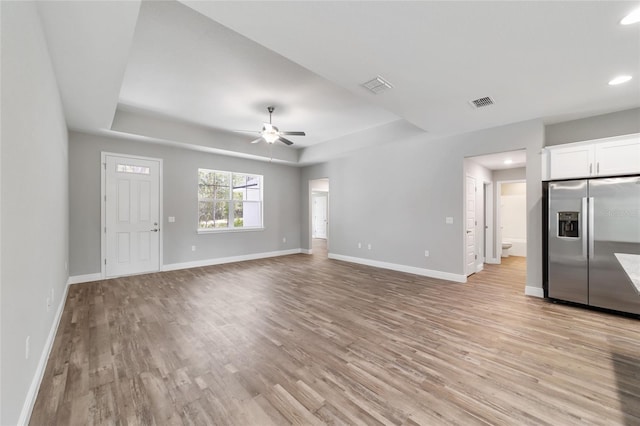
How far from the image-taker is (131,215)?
5219mm

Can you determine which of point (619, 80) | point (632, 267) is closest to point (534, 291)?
point (632, 267)

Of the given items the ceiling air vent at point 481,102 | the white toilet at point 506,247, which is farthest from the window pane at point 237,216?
the white toilet at point 506,247

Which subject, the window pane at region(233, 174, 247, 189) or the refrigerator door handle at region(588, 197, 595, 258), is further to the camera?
the window pane at region(233, 174, 247, 189)

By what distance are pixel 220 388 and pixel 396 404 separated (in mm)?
1259

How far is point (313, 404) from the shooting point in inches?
68.1

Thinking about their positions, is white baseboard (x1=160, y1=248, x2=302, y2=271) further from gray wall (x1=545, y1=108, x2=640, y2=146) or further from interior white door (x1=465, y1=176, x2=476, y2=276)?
gray wall (x1=545, y1=108, x2=640, y2=146)

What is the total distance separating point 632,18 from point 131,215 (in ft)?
23.4

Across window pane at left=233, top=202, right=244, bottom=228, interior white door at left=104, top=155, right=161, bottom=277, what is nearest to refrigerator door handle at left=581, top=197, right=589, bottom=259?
window pane at left=233, top=202, right=244, bottom=228

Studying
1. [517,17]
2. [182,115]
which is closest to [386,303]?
[517,17]

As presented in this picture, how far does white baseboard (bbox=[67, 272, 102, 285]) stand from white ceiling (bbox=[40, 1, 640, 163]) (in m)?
2.65

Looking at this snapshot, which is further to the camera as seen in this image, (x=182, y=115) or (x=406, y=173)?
(x=406, y=173)

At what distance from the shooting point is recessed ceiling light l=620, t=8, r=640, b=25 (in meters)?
1.86

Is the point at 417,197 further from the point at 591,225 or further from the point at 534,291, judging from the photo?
the point at 591,225

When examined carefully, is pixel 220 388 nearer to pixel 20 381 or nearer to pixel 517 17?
pixel 20 381
